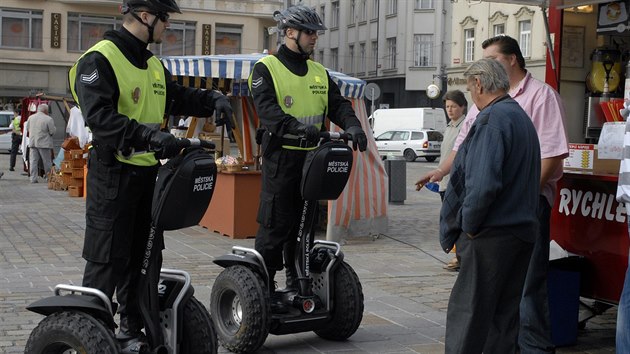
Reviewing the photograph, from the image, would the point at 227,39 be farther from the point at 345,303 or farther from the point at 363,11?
the point at 345,303

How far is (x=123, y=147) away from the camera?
398cm

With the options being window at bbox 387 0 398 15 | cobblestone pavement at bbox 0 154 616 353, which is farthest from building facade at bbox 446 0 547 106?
cobblestone pavement at bbox 0 154 616 353

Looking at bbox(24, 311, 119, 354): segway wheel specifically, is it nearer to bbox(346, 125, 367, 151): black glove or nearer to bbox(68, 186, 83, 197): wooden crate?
bbox(346, 125, 367, 151): black glove

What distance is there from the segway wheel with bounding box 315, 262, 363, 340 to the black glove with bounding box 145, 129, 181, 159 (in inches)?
78.7

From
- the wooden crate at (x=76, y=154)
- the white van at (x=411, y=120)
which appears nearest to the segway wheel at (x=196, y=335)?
the wooden crate at (x=76, y=154)

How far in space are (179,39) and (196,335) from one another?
44.2m

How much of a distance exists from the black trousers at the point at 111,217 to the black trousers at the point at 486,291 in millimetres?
1473

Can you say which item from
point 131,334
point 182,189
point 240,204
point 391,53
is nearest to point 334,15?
point 391,53

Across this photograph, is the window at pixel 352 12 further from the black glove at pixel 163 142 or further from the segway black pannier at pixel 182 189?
the black glove at pixel 163 142

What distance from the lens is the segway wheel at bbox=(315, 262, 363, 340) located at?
564 centimetres

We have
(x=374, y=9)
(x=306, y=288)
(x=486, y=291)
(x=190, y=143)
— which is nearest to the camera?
(x=190, y=143)

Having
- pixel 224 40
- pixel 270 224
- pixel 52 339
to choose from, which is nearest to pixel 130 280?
pixel 52 339

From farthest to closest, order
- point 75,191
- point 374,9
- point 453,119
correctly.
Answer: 1. point 374,9
2. point 75,191
3. point 453,119

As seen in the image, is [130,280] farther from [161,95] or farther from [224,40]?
[224,40]
